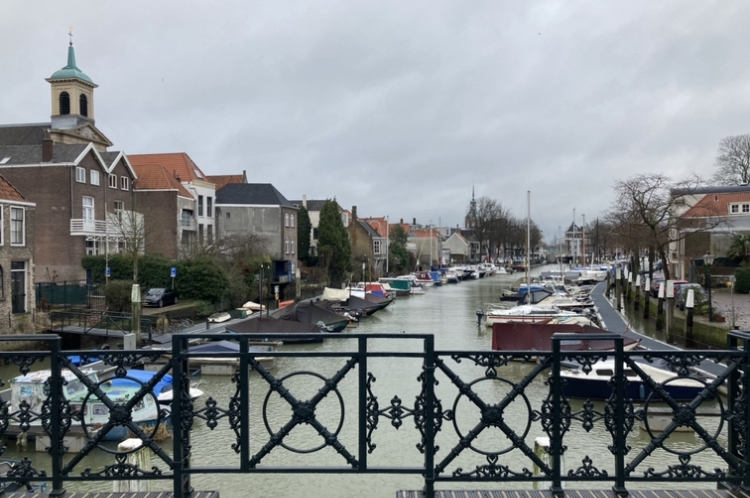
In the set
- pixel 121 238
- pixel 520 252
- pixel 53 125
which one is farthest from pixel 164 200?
pixel 520 252

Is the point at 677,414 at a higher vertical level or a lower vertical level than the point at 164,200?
lower

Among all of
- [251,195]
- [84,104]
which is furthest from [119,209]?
[84,104]

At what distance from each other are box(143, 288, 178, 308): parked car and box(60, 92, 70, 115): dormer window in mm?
29377

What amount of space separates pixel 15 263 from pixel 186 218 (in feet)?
76.0

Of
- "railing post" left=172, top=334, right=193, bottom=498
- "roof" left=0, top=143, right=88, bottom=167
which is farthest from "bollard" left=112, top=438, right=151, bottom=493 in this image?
"roof" left=0, top=143, right=88, bottom=167

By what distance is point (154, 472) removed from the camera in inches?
190

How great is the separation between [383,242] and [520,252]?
2741 inches

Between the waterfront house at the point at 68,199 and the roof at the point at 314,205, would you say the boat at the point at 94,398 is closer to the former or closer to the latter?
the waterfront house at the point at 68,199

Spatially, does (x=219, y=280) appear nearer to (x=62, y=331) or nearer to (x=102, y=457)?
(x=62, y=331)

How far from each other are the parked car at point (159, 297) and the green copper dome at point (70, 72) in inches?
1207

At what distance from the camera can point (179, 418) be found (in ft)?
15.6

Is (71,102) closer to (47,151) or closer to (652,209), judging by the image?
(47,151)

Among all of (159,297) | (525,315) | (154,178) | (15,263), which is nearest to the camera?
(15,263)

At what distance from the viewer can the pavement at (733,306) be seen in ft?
84.4
